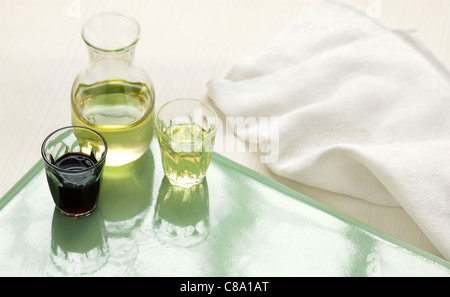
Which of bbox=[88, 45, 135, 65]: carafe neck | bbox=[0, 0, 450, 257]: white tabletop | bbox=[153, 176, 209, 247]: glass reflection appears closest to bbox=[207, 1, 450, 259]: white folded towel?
bbox=[0, 0, 450, 257]: white tabletop

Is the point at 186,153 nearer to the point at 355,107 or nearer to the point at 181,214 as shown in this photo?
the point at 181,214

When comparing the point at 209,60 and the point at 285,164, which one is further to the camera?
the point at 209,60

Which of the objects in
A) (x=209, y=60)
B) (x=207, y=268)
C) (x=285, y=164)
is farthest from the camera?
(x=209, y=60)

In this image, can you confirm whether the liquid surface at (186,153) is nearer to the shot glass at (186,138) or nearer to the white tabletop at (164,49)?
the shot glass at (186,138)

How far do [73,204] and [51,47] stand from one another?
445mm

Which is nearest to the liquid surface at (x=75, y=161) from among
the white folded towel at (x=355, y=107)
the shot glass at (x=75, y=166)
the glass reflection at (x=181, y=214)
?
the shot glass at (x=75, y=166)

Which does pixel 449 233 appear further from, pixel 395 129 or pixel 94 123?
pixel 94 123

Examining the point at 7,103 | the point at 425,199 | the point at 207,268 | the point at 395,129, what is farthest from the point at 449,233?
the point at 7,103

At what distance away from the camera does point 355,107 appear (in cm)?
103

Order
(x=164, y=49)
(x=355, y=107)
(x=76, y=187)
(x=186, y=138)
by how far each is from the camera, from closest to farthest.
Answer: (x=76, y=187) → (x=186, y=138) → (x=355, y=107) → (x=164, y=49)

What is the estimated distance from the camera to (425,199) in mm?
900

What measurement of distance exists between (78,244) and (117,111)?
0.18 m

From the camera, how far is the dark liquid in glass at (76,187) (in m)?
0.80

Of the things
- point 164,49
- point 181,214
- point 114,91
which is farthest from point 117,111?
point 164,49
